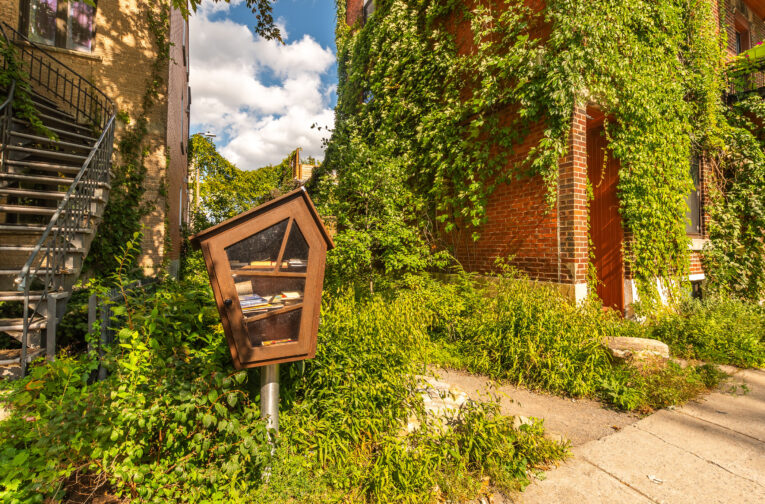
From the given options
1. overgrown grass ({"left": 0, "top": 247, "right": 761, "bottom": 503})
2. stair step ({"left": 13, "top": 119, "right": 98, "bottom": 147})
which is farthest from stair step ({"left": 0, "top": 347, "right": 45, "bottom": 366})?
stair step ({"left": 13, "top": 119, "right": 98, "bottom": 147})

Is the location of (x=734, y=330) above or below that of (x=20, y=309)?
below

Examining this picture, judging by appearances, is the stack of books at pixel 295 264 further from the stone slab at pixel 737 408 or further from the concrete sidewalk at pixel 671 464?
the stone slab at pixel 737 408

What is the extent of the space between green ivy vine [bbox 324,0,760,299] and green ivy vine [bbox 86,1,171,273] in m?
3.74

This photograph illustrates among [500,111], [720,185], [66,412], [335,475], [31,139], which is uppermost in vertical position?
[500,111]

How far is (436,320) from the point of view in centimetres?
500

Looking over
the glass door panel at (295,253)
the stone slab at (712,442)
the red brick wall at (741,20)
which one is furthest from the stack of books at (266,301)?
the red brick wall at (741,20)

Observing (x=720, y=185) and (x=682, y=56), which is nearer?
(x=682, y=56)

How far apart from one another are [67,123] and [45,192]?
1.82 m

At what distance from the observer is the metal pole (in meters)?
2.21

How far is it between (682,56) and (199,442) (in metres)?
9.45

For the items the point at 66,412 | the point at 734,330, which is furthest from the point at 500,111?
the point at 66,412

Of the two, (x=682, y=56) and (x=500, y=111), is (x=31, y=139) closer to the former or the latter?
(x=500, y=111)

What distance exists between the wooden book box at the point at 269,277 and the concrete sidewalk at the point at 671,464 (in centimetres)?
173

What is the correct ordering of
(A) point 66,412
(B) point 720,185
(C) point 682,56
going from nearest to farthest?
(A) point 66,412 → (C) point 682,56 → (B) point 720,185
